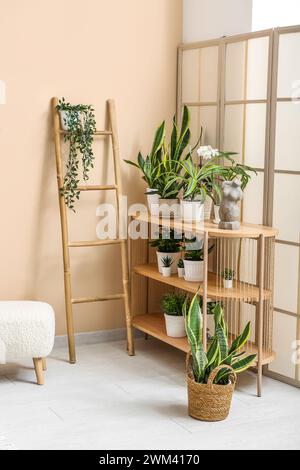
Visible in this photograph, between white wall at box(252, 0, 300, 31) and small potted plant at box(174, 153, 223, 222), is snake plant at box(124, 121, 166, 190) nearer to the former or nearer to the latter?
small potted plant at box(174, 153, 223, 222)

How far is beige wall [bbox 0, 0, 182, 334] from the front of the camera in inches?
175

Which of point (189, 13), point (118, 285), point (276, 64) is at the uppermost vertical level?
point (189, 13)

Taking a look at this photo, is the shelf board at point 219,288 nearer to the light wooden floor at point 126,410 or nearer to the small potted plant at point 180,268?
the small potted plant at point 180,268

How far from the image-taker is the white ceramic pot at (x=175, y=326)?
173 inches

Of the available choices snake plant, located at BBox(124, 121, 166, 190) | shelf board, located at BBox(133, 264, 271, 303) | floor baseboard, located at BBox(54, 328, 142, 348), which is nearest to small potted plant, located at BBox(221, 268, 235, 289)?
shelf board, located at BBox(133, 264, 271, 303)

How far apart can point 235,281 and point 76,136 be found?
1.29 metres

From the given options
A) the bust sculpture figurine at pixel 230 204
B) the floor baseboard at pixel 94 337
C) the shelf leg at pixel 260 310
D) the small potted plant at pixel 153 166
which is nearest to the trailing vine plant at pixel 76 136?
the small potted plant at pixel 153 166

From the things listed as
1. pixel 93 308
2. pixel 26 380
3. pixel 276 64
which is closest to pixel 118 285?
pixel 93 308

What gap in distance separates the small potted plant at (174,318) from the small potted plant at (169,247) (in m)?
0.20

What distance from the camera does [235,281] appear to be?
13.9 feet

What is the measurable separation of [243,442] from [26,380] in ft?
4.55

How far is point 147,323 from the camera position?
15.5ft
